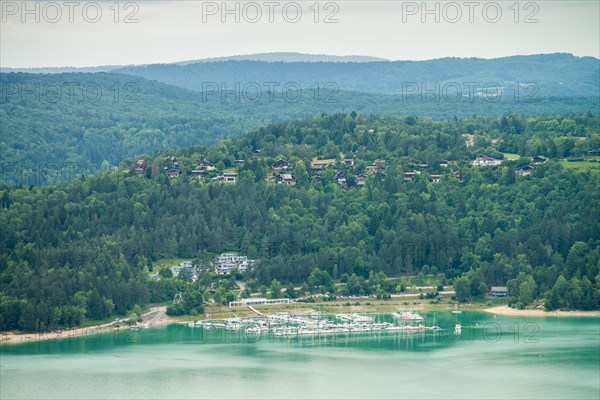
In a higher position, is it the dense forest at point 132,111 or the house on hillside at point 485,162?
the dense forest at point 132,111

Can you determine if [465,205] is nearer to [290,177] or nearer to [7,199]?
[290,177]

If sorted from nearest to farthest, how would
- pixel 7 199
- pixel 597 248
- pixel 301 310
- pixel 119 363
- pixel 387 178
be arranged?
pixel 119 363 < pixel 301 310 < pixel 597 248 < pixel 7 199 < pixel 387 178

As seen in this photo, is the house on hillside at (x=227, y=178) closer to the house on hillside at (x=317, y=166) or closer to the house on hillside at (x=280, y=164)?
the house on hillside at (x=280, y=164)

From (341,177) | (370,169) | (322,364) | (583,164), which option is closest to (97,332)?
(322,364)

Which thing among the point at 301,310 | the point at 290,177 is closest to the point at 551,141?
the point at 290,177

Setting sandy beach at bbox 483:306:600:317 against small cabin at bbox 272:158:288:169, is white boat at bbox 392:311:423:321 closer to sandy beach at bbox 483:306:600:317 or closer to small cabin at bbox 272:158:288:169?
sandy beach at bbox 483:306:600:317

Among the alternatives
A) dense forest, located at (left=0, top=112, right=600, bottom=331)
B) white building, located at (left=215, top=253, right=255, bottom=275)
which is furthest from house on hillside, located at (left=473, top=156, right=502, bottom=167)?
white building, located at (left=215, top=253, right=255, bottom=275)

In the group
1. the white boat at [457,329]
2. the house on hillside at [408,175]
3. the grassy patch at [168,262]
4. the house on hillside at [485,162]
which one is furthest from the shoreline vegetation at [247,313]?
the house on hillside at [485,162]

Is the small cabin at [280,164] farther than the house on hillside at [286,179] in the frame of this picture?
Yes
